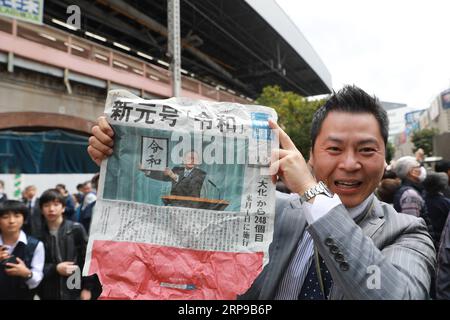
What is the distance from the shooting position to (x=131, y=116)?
3.09ft

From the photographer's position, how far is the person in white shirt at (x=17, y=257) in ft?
7.26

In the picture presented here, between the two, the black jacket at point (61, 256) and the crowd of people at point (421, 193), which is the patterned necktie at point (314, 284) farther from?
the black jacket at point (61, 256)

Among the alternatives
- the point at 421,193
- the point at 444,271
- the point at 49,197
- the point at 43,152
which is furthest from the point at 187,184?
the point at 43,152

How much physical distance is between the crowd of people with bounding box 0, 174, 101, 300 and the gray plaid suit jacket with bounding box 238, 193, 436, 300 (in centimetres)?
148

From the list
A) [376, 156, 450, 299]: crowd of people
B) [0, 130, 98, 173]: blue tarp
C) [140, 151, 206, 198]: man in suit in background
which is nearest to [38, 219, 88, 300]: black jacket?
[140, 151, 206, 198]: man in suit in background

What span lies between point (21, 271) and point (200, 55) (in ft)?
33.2

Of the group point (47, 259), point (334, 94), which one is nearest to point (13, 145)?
point (47, 259)

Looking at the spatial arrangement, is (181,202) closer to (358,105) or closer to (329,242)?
(329,242)

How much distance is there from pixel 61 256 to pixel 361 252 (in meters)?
2.36

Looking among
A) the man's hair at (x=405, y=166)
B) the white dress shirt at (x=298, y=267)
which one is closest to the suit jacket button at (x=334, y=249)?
the white dress shirt at (x=298, y=267)

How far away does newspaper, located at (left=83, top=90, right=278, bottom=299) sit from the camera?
0.92m

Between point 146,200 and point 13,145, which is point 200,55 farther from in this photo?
point 146,200

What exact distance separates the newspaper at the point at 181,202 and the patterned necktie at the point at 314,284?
6.0 inches

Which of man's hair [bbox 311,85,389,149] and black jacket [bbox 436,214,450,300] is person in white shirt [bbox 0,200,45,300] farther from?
black jacket [bbox 436,214,450,300]
